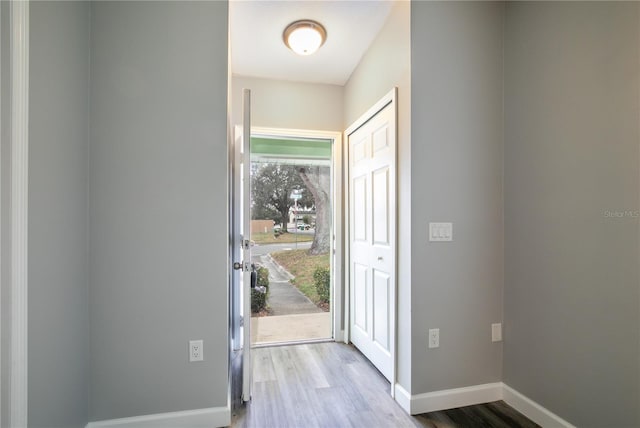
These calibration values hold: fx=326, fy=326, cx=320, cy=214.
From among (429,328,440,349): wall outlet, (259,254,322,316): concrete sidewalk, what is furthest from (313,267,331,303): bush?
(429,328,440,349): wall outlet

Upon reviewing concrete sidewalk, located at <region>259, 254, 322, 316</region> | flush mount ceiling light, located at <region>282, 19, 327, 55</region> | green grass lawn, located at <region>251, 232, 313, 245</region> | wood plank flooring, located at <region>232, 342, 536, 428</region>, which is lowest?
wood plank flooring, located at <region>232, 342, 536, 428</region>

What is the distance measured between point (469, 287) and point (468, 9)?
1.75 m

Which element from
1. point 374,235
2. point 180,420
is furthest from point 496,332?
point 180,420

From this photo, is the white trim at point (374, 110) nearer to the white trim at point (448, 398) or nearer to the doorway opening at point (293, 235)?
the doorway opening at point (293, 235)

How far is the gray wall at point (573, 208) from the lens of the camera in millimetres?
1458

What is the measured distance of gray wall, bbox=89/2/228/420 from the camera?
1702 millimetres

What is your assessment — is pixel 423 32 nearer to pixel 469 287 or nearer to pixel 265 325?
pixel 469 287

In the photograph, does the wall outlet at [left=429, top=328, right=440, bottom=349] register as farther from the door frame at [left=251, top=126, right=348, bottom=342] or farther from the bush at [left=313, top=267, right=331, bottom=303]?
the bush at [left=313, top=267, right=331, bottom=303]

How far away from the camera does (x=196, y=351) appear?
1.80 m

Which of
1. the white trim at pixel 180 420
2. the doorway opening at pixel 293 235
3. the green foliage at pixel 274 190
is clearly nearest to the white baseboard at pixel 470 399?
the white trim at pixel 180 420

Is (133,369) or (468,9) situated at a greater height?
(468,9)

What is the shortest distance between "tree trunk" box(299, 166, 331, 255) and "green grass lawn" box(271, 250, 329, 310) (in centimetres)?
27

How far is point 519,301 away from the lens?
1976mm

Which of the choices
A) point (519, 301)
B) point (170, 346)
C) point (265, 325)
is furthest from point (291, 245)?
point (519, 301)
